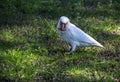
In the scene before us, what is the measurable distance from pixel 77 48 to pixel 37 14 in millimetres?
1873

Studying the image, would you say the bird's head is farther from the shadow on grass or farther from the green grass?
the shadow on grass

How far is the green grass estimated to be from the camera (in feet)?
22.5

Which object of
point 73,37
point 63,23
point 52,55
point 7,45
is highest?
point 63,23

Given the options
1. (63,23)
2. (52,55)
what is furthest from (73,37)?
(52,55)

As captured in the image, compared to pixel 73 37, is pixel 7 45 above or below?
below

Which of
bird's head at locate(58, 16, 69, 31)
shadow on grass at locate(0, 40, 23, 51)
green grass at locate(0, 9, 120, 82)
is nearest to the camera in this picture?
green grass at locate(0, 9, 120, 82)

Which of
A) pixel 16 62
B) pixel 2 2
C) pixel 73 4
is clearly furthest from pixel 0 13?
pixel 16 62

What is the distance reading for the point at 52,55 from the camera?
296 inches

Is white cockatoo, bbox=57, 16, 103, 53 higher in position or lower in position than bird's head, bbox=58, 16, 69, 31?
lower

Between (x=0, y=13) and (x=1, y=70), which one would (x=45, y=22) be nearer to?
(x=0, y=13)

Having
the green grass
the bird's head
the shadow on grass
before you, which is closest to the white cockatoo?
the bird's head

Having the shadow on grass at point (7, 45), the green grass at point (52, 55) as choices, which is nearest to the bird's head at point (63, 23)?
the green grass at point (52, 55)

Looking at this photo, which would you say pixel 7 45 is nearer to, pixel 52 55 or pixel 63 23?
pixel 52 55

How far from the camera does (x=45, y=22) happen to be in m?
8.84
